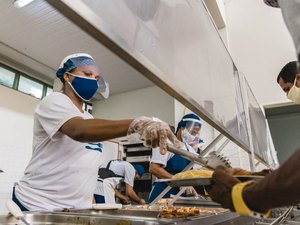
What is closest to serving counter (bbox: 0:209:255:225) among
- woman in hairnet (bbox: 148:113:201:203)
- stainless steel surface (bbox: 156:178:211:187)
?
stainless steel surface (bbox: 156:178:211:187)

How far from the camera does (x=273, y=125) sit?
405 cm

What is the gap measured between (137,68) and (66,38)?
3856mm

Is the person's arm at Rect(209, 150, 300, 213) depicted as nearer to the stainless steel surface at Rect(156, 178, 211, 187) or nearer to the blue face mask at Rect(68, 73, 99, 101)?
the stainless steel surface at Rect(156, 178, 211, 187)

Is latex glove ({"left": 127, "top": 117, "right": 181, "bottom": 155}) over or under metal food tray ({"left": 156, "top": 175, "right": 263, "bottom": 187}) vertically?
over

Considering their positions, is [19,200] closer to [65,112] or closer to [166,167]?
[65,112]

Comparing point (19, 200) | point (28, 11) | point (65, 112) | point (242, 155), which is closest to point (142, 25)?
point (65, 112)

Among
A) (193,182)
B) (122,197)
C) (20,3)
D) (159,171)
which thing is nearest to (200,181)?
(193,182)

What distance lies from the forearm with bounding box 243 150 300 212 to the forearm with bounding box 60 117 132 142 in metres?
0.38

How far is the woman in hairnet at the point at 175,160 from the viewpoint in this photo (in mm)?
1935

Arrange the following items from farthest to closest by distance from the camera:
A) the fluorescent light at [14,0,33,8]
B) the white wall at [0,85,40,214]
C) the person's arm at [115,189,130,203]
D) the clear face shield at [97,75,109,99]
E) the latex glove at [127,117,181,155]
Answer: the white wall at [0,85,40,214] < the person's arm at [115,189,130,203] < the fluorescent light at [14,0,33,8] < the clear face shield at [97,75,109,99] < the latex glove at [127,117,181,155]

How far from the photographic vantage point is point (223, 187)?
1.44 feet

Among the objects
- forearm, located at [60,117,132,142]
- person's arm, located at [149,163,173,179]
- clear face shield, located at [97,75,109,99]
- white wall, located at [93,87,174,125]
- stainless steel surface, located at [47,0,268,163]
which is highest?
white wall, located at [93,87,174,125]

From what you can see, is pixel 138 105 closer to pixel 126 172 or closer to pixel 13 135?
pixel 126 172

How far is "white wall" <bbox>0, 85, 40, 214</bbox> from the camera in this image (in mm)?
3828
